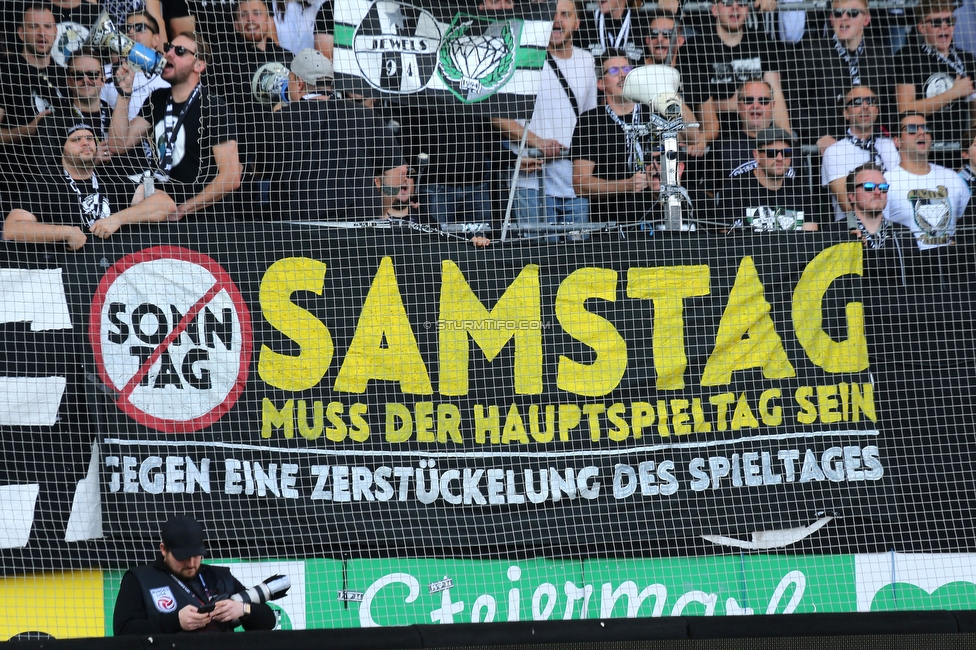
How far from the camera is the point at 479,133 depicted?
6719 mm

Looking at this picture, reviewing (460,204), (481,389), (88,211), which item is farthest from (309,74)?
(481,389)

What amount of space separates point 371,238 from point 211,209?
0.95m

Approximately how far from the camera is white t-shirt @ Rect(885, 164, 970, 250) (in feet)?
22.6

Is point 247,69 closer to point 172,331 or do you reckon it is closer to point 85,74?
point 85,74

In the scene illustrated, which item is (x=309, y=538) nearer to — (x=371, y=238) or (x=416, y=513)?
(x=416, y=513)

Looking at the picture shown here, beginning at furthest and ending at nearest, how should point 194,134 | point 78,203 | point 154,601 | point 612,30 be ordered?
point 612,30, point 194,134, point 78,203, point 154,601

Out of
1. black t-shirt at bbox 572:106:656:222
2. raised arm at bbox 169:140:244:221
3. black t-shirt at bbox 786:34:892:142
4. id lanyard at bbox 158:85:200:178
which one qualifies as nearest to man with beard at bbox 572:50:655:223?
black t-shirt at bbox 572:106:656:222

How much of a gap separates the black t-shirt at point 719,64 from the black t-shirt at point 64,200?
11.7ft

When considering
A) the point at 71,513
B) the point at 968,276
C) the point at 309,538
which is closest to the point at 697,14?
the point at 968,276

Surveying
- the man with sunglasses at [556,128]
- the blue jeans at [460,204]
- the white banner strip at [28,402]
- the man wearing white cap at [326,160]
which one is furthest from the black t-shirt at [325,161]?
the white banner strip at [28,402]

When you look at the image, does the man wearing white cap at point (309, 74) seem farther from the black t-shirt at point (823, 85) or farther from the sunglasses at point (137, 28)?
the black t-shirt at point (823, 85)

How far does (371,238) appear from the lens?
6270 millimetres

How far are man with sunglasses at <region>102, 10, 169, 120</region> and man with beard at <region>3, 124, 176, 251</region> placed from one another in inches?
13.5

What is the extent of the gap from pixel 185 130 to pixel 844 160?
4.06 metres
